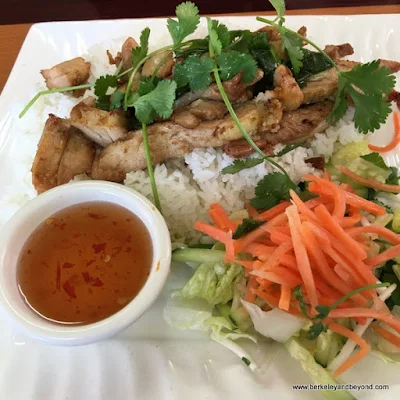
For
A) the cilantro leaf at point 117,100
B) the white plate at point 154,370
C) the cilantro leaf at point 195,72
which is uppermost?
the cilantro leaf at point 195,72

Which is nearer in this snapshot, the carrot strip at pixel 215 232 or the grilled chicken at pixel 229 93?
the carrot strip at pixel 215 232

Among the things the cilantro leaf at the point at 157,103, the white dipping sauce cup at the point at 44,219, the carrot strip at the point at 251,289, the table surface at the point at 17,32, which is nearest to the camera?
the white dipping sauce cup at the point at 44,219

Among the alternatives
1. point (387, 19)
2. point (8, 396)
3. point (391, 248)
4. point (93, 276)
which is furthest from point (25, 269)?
point (387, 19)

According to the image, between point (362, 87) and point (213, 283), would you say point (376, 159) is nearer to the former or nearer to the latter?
point (362, 87)

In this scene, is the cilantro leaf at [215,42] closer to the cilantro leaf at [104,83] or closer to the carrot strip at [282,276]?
the cilantro leaf at [104,83]

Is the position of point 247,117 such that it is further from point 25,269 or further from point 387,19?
point 387,19

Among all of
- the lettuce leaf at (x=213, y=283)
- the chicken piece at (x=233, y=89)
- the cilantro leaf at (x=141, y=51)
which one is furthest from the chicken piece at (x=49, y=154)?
the lettuce leaf at (x=213, y=283)

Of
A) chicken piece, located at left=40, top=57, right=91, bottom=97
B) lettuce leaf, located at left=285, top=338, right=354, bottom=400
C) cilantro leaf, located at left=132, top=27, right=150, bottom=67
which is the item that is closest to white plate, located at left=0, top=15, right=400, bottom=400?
lettuce leaf, located at left=285, top=338, right=354, bottom=400

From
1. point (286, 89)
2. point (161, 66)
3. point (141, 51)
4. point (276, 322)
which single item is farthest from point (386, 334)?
point (141, 51)
